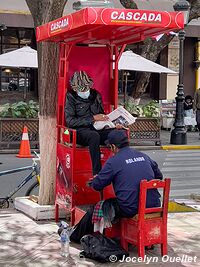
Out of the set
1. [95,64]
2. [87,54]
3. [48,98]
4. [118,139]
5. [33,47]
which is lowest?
[118,139]

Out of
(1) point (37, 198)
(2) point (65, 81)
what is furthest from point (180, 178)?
(2) point (65, 81)

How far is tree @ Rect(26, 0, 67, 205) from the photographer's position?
734 cm

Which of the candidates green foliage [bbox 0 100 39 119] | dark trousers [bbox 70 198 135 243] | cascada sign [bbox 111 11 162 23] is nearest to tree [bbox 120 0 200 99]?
green foliage [bbox 0 100 39 119]

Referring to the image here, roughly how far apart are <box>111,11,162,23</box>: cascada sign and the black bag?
2.39 m

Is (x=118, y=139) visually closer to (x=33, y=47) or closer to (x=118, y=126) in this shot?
(x=118, y=126)

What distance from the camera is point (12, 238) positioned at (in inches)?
251

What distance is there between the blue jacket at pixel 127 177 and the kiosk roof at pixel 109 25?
141cm

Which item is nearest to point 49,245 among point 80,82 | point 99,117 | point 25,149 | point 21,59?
point 99,117

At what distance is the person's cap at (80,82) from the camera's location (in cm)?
687

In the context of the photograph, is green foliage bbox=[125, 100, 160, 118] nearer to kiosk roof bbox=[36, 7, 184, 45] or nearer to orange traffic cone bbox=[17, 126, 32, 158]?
orange traffic cone bbox=[17, 126, 32, 158]

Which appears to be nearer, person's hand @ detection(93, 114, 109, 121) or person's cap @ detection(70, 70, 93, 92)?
person's hand @ detection(93, 114, 109, 121)

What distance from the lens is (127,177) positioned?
555cm

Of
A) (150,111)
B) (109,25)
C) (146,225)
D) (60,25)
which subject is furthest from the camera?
(150,111)

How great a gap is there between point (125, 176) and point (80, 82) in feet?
6.00
